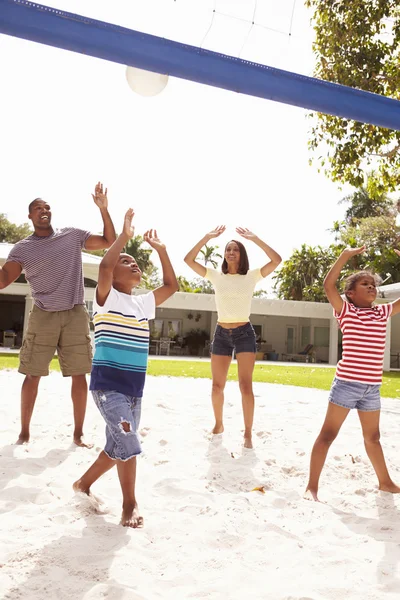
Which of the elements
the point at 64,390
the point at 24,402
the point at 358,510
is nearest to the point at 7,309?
the point at 64,390

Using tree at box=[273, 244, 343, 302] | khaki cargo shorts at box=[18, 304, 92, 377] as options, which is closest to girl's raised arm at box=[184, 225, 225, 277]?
khaki cargo shorts at box=[18, 304, 92, 377]

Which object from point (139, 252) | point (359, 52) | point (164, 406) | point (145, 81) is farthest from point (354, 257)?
point (145, 81)

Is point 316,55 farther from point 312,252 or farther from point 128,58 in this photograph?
point 312,252

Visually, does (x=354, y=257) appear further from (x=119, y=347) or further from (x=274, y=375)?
(x=119, y=347)

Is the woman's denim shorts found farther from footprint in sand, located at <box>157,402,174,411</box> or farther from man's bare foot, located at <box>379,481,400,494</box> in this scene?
footprint in sand, located at <box>157,402,174,411</box>

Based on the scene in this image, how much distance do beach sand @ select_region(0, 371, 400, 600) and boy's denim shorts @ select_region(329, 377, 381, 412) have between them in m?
0.55

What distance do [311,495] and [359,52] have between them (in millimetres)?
7927

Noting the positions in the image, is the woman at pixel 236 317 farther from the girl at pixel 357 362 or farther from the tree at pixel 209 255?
the tree at pixel 209 255

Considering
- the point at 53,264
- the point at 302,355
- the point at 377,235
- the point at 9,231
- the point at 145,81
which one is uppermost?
the point at 9,231

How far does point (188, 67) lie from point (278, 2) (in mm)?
1924

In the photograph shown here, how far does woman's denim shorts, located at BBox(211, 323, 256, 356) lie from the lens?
4.49 m

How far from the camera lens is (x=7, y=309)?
27.8 meters

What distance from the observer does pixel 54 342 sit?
4105mm

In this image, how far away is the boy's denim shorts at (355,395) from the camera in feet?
10.4
